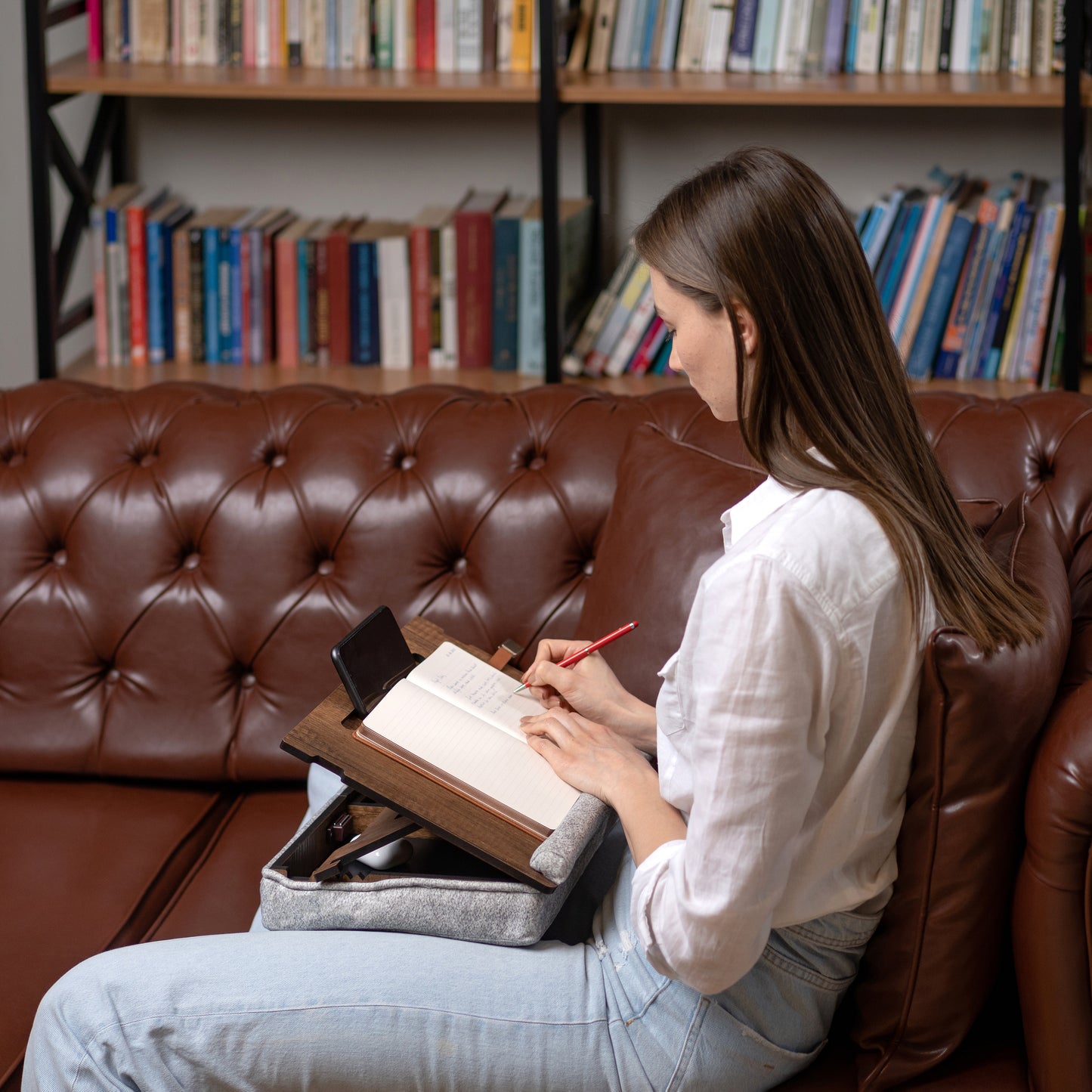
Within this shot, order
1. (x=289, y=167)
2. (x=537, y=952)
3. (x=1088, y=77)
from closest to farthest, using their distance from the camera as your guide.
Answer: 1. (x=537, y=952)
2. (x=1088, y=77)
3. (x=289, y=167)

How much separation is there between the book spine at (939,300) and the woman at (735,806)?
1190 millimetres

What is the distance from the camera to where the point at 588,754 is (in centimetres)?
120

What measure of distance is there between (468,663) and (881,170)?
60.7 inches

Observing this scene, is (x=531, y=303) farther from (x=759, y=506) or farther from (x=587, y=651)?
(x=759, y=506)

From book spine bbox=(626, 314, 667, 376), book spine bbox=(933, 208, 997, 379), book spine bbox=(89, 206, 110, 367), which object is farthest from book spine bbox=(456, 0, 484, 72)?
book spine bbox=(933, 208, 997, 379)

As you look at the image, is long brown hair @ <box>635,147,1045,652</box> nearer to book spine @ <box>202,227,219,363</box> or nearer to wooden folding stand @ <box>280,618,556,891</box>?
wooden folding stand @ <box>280,618,556,891</box>

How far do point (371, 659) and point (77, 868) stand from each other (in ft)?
1.75

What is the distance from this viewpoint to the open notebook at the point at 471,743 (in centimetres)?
117

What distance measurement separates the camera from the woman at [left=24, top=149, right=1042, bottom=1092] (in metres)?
0.94

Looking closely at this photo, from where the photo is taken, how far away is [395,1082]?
3.59 ft

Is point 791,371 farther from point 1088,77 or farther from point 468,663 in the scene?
point 1088,77

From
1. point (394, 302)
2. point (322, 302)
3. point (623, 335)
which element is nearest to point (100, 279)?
point (322, 302)

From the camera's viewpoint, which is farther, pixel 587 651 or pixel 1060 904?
pixel 587 651

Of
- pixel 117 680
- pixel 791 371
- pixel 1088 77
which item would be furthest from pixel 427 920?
pixel 1088 77
